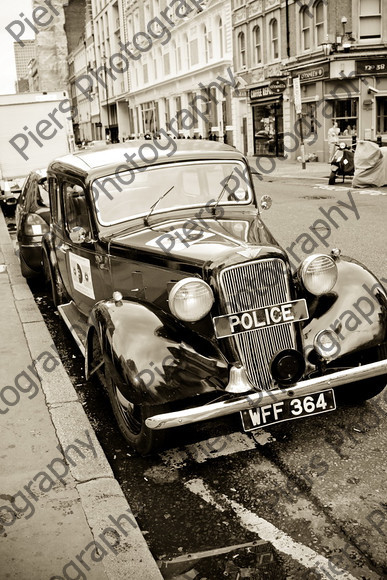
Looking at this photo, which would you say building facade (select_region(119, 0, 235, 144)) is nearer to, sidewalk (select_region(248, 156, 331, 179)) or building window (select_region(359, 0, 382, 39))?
sidewalk (select_region(248, 156, 331, 179))

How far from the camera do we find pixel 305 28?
29.9 meters

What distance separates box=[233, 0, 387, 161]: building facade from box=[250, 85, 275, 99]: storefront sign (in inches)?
2.1

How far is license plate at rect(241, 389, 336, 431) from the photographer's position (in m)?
3.88

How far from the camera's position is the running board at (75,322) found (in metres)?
5.57

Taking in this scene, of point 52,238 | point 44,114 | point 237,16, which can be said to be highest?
point 237,16

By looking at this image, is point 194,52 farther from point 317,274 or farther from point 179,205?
point 317,274

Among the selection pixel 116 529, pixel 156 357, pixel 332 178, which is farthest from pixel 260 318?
pixel 332 178

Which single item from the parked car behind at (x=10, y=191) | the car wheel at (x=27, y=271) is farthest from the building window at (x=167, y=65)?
the car wheel at (x=27, y=271)

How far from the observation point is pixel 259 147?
121 feet

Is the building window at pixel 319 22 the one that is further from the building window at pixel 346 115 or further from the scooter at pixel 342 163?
the scooter at pixel 342 163

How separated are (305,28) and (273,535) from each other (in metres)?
30.0

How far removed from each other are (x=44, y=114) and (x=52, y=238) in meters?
14.4

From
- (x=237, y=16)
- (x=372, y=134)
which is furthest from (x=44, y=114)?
(x=237, y=16)

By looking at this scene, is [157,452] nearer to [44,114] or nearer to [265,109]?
[44,114]
